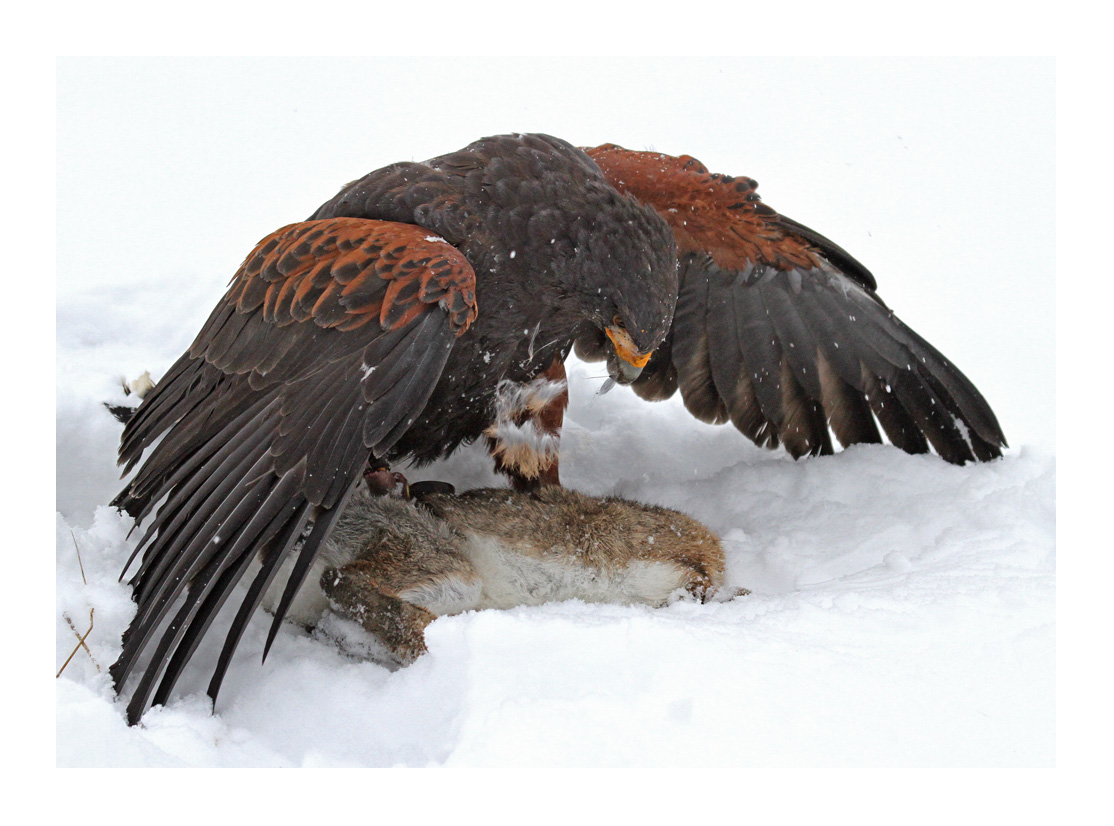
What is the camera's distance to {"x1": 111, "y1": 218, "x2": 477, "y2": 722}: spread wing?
276cm

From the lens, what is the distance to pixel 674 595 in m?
3.58

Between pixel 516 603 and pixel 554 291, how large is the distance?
114cm

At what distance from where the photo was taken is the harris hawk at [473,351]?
2824 mm

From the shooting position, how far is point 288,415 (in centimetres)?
294

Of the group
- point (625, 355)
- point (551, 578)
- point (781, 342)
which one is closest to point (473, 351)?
point (625, 355)

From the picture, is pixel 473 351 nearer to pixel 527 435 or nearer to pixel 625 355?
pixel 625 355

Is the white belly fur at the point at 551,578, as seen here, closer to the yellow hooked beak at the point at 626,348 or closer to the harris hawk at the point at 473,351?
the harris hawk at the point at 473,351

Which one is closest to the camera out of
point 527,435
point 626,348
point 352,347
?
point 352,347

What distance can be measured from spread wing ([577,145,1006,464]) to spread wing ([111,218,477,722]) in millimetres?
1450

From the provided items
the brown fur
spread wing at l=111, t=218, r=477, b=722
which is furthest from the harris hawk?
the brown fur

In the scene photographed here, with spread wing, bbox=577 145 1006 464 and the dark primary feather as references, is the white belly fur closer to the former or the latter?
the dark primary feather

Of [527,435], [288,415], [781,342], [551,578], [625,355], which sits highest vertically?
[781,342]

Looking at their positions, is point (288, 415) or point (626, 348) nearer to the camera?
point (288, 415)

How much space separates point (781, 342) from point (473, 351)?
1.69 m
